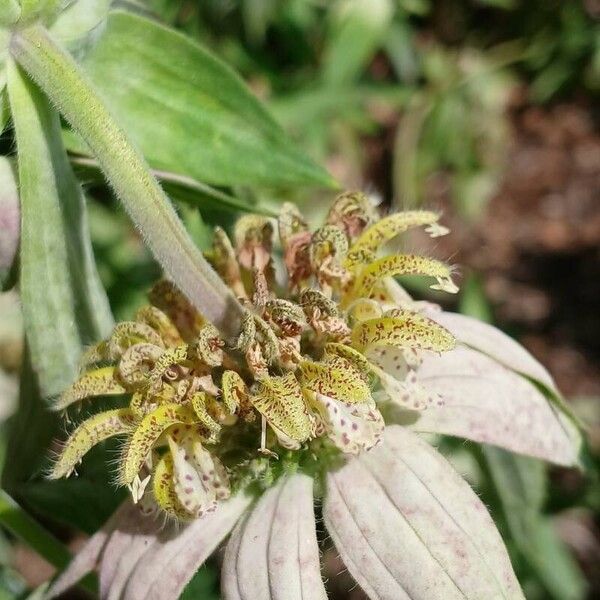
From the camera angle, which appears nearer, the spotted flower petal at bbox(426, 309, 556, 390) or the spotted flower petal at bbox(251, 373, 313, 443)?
the spotted flower petal at bbox(251, 373, 313, 443)

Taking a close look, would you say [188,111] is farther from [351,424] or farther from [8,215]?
[351,424]

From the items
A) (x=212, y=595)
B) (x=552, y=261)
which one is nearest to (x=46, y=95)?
(x=212, y=595)

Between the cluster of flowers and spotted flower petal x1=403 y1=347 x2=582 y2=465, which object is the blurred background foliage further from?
spotted flower petal x1=403 y1=347 x2=582 y2=465

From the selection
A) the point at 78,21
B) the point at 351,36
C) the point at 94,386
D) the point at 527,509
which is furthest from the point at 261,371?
the point at 351,36

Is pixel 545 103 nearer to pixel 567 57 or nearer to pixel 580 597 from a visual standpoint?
pixel 567 57

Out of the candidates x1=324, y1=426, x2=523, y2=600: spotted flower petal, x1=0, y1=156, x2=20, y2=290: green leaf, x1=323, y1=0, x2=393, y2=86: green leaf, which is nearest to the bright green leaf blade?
x1=0, y1=156, x2=20, y2=290: green leaf

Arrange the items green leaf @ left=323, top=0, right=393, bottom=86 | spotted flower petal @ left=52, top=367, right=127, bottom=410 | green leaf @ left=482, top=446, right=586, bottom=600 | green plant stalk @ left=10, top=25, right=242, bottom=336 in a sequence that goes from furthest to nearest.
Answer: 1. green leaf @ left=323, top=0, right=393, bottom=86
2. green leaf @ left=482, top=446, right=586, bottom=600
3. spotted flower petal @ left=52, top=367, right=127, bottom=410
4. green plant stalk @ left=10, top=25, right=242, bottom=336
